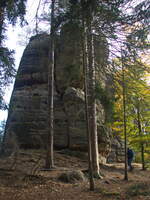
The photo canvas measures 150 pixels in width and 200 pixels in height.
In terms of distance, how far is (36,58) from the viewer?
63.1 feet

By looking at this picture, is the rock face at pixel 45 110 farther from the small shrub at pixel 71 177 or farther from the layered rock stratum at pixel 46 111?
the small shrub at pixel 71 177

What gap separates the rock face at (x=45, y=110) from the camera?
49.0ft

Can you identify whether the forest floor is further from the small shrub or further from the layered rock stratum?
the layered rock stratum

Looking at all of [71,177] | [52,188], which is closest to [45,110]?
[71,177]

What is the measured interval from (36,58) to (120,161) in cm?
1232

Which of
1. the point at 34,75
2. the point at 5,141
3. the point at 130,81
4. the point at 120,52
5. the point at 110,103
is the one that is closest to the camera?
the point at 120,52

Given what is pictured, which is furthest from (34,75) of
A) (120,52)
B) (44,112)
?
(120,52)

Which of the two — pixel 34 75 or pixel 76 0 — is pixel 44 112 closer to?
pixel 34 75

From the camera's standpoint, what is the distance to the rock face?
14.9 metres

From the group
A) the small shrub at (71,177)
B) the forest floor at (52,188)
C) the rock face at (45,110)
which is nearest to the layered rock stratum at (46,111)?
the rock face at (45,110)

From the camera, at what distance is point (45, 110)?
1623 centimetres

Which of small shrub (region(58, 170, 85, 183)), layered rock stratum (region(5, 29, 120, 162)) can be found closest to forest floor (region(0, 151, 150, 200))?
small shrub (region(58, 170, 85, 183))

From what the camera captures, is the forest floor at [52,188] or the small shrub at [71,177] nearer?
the forest floor at [52,188]

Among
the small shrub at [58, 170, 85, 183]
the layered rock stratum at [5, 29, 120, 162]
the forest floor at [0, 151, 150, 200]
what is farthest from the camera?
the layered rock stratum at [5, 29, 120, 162]
